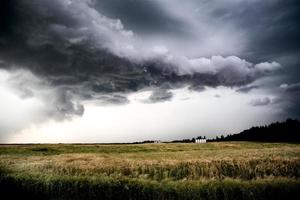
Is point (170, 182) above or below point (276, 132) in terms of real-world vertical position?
below

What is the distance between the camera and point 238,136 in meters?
165

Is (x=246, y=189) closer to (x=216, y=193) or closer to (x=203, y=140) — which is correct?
(x=216, y=193)

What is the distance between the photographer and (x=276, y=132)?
134 m

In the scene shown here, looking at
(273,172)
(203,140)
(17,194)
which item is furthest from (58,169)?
(203,140)

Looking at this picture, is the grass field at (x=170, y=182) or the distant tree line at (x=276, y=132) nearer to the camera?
the grass field at (x=170, y=182)

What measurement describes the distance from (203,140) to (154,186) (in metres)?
120

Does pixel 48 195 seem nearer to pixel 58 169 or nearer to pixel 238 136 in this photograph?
pixel 58 169

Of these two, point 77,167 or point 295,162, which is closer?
point 295,162

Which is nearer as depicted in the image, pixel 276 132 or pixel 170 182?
pixel 170 182

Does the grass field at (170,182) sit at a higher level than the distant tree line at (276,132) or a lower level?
lower

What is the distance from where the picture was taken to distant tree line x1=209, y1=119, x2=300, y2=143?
392 ft

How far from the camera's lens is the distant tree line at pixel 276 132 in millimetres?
119438

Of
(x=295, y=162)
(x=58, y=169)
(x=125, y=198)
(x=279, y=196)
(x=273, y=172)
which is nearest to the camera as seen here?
(x=279, y=196)

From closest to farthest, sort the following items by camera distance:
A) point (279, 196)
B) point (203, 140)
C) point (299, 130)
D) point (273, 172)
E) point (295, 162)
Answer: point (279, 196) → point (273, 172) → point (295, 162) → point (299, 130) → point (203, 140)
